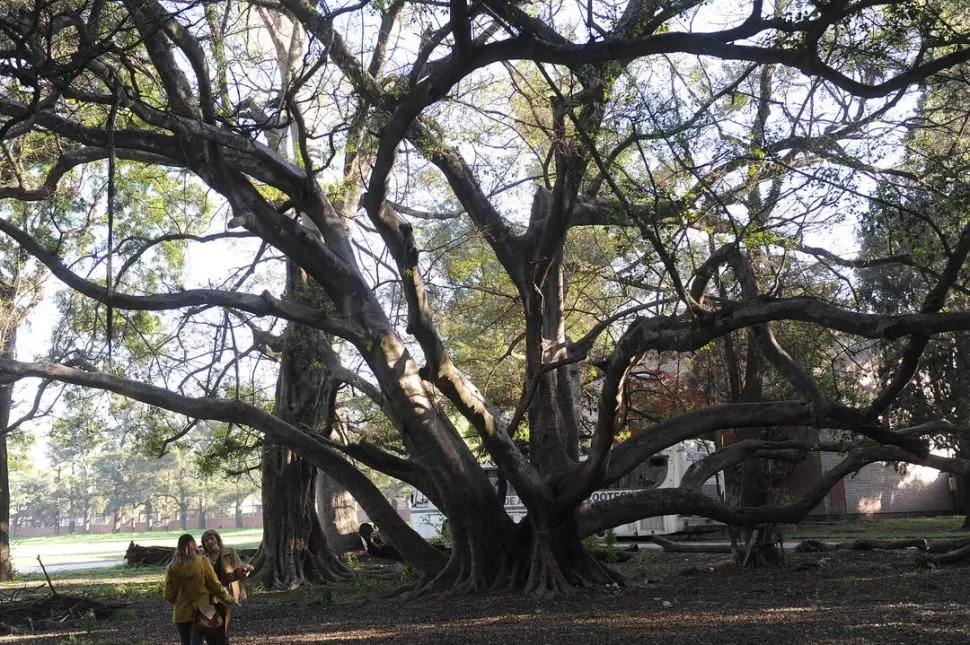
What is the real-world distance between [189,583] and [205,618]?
292 mm

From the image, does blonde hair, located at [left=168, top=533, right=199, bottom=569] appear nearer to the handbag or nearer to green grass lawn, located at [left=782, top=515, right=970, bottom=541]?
the handbag

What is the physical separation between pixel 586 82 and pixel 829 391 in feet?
19.5

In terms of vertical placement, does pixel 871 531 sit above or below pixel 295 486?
below

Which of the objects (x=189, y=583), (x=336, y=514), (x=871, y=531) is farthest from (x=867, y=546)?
(x=336, y=514)

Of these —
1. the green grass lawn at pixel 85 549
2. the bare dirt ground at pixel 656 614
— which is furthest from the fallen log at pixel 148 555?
the bare dirt ground at pixel 656 614

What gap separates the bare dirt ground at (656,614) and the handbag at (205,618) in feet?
6.39

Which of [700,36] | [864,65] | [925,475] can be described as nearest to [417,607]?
[700,36]

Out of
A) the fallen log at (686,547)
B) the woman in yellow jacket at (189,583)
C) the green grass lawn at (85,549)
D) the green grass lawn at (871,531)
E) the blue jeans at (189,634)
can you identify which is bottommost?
the green grass lawn at (85,549)

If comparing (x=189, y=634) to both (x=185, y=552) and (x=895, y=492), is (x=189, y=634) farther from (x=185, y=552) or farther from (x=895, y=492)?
(x=895, y=492)

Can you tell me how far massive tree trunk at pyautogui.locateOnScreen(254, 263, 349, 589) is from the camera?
1645 centimetres

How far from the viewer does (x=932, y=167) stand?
1123 cm

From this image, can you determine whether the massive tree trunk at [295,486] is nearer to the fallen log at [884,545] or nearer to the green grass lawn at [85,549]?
the fallen log at [884,545]

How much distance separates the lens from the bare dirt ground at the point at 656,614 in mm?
8195

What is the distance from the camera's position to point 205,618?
7.24 metres
